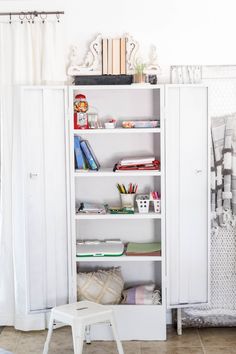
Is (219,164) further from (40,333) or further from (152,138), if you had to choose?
(40,333)

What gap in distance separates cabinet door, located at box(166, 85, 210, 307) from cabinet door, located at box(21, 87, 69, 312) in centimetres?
66

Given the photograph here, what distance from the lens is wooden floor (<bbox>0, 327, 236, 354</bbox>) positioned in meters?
4.05

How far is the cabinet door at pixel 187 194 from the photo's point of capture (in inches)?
162

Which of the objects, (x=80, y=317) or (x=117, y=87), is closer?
(x=80, y=317)

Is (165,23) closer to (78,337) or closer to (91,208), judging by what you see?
(91,208)

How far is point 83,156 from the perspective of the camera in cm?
420

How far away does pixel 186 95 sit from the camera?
410 cm

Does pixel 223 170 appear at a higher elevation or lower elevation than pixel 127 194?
higher

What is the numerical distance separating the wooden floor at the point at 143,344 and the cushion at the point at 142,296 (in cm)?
25

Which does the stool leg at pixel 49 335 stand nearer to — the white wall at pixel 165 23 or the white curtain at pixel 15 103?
the white curtain at pixel 15 103

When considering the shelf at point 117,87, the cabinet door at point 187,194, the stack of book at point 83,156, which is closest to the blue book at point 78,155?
the stack of book at point 83,156

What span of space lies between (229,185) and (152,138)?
59cm

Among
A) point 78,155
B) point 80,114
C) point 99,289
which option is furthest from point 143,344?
point 80,114

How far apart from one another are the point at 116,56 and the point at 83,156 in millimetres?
691
